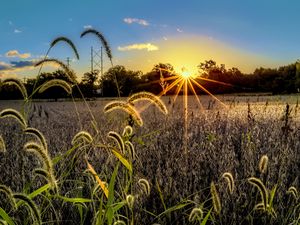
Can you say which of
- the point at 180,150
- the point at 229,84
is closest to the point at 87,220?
the point at 180,150

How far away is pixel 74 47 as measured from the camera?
2434mm

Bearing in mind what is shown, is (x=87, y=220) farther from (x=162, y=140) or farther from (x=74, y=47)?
(x=162, y=140)

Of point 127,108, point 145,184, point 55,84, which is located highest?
point 55,84

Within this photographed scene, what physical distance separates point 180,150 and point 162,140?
2.07ft

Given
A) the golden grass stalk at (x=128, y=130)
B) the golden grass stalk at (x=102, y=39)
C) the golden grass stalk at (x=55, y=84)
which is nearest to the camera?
the golden grass stalk at (x=55, y=84)

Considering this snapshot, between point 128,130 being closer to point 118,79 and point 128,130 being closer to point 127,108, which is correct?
point 127,108

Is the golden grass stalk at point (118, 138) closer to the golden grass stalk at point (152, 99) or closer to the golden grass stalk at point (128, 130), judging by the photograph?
the golden grass stalk at point (152, 99)

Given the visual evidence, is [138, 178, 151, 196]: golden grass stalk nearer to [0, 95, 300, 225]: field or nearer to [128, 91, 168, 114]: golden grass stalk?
[0, 95, 300, 225]: field

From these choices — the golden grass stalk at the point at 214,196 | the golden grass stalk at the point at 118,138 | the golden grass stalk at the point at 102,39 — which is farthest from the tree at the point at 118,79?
the golden grass stalk at the point at 214,196

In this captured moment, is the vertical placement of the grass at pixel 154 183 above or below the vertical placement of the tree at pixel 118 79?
below

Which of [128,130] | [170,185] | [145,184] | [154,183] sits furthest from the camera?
[154,183]

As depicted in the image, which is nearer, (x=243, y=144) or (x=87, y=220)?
(x=87, y=220)

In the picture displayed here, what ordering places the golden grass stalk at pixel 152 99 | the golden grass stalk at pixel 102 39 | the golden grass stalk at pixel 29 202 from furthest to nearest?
the golden grass stalk at pixel 102 39 → the golden grass stalk at pixel 152 99 → the golden grass stalk at pixel 29 202

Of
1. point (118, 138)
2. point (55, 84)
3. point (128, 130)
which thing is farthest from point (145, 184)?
point (55, 84)
